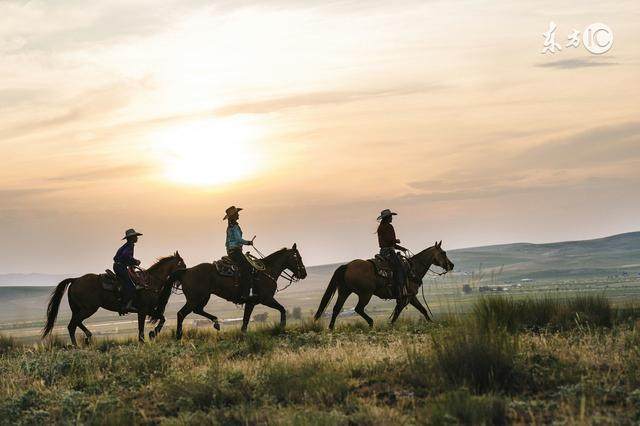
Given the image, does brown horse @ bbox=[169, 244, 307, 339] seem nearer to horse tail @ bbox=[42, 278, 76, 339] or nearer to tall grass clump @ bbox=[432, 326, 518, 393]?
horse tail @ bbox=[42, 278, 76, 339]

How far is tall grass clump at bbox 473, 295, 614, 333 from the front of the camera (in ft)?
49.2

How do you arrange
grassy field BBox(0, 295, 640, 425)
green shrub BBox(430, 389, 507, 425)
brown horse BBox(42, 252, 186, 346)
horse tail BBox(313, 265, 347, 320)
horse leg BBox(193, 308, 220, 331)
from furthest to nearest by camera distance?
horse tail BBox(313, 265, 347, 320)
brown horse BBox(42, 252, 186, 346)
horse leg BBox(193, 308, 220, 331)
grassy field BBox(0, 295, 640, 425)
green shrub BBox(430, 389, 507, 425)

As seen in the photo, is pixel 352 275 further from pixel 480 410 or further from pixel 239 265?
pixel 480 410

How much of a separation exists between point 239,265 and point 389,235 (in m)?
3.92

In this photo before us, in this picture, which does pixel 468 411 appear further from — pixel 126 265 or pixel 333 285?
pixel 126 265

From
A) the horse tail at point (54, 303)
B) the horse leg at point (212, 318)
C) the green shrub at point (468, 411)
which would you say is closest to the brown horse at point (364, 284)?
the horse leg at point (212, 318)

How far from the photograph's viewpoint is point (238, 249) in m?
19.6

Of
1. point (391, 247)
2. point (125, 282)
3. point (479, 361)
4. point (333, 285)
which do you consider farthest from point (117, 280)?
point (479, 361)

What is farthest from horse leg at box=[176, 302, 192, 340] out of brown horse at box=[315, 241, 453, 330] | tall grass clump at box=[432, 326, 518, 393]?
tall grass clump at box=[432, 326, 518, 393]

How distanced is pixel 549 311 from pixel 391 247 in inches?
193

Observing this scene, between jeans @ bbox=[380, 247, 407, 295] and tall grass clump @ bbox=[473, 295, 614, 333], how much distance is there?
12.4 ft

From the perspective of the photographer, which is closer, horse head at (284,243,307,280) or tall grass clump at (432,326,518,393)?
tall grass clump at (432,326,518,393)

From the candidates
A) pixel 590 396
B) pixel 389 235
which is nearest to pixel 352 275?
pixel 389 235

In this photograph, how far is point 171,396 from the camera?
34.2 ft
